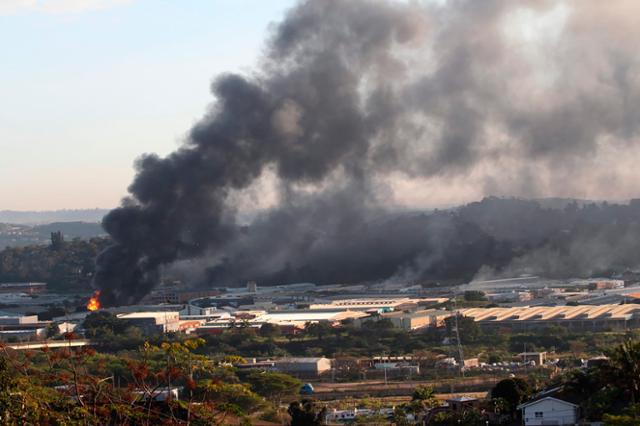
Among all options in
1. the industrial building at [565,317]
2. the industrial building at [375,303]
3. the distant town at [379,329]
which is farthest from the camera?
the industrial building at [375,303]

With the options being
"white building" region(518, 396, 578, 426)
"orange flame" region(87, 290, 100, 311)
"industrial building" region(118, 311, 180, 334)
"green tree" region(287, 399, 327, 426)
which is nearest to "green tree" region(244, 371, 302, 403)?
"green tree" region(287, 399, 327, 426)

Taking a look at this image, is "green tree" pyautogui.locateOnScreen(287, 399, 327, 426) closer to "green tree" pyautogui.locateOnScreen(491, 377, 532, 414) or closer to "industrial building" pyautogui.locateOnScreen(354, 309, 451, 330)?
"green tree" pyautogui.locateOnScreen(491, 377, 532, 414)

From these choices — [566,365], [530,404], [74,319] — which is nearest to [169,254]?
[74,319]

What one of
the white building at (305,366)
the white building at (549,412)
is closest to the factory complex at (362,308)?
the white building at (305,366)

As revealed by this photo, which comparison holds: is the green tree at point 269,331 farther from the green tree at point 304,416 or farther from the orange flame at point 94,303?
the green tree at point 304,416

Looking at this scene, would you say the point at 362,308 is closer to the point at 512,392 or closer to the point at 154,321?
Answer: the point at 154,321
